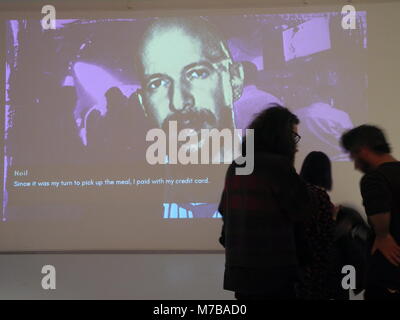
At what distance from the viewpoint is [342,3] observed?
4.54 meters

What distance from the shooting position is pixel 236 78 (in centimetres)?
461

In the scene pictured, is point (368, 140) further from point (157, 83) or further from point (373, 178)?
point (157, 83)

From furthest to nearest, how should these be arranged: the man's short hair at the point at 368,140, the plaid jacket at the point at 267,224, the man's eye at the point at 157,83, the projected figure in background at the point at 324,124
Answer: the man's eye at the point at 157,83
the projected figure in background at the point at 324,124
the man's short hair at the point at 368,140
the plaid jacket at the point at 267,224

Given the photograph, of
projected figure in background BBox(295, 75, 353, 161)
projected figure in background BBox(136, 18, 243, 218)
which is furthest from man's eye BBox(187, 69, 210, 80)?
projected figure in background BBox(295, 75, 353, 161)

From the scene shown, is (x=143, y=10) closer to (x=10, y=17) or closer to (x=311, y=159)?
(x=10, y=17)

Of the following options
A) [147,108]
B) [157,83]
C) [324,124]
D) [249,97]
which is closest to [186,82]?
[157,83]

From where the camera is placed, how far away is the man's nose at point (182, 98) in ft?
15.1

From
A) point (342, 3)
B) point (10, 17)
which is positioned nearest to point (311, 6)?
point (342, 3)

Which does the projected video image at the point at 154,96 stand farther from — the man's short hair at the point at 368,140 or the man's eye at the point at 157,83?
the man's short hair at the point at 368,140

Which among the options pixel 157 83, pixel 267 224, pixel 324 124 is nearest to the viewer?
pixel 267 224

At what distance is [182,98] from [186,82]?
6.2 inches

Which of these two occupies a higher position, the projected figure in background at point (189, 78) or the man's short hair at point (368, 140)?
the projected figure in background at point (189, 78)

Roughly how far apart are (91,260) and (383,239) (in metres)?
3.50

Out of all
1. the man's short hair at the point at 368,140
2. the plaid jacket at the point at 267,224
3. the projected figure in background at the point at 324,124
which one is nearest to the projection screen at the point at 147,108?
the projected figure in background at the point at 324,124
